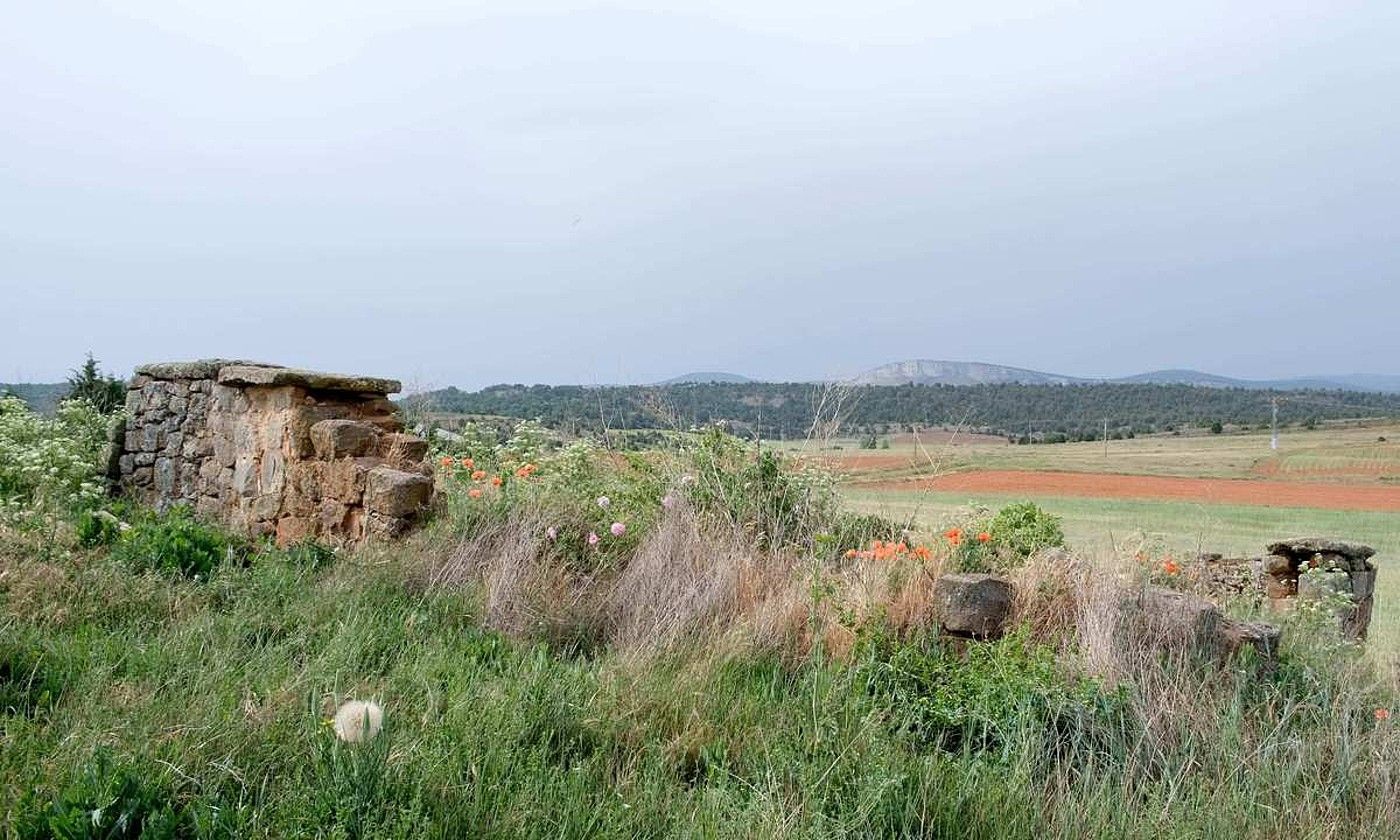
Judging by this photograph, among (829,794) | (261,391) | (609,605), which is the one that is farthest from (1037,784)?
(261,391)

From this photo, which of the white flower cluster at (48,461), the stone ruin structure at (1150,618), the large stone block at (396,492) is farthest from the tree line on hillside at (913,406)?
the white flower cluster at (48,461)

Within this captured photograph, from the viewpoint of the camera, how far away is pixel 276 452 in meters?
7.62

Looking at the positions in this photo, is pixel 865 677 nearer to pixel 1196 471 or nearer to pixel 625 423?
pixel 625 423

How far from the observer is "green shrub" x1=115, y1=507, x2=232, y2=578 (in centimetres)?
537

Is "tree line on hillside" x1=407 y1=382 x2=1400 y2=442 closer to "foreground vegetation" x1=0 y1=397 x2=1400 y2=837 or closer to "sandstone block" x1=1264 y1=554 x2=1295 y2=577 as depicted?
"foreground vegetation" x1=0 y1=397 x2=1400 y2=837

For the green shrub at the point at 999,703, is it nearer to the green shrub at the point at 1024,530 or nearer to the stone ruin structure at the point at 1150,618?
the stone ruin structure at the point at 1150,618

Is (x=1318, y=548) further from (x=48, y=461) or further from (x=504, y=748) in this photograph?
(x=48, y=461)

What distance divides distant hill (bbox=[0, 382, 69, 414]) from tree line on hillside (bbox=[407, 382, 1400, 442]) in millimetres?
5010

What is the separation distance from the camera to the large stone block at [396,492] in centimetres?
663

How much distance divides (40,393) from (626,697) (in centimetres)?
1954

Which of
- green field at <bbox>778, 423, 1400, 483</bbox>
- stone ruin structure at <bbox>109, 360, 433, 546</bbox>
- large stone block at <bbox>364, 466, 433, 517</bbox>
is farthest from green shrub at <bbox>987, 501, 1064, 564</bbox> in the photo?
green field at <bbox>778, 423, 1400, 483</bbox>

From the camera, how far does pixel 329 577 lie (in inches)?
219

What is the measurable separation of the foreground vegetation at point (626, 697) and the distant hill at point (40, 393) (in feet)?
26.3

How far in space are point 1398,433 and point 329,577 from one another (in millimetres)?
62927
